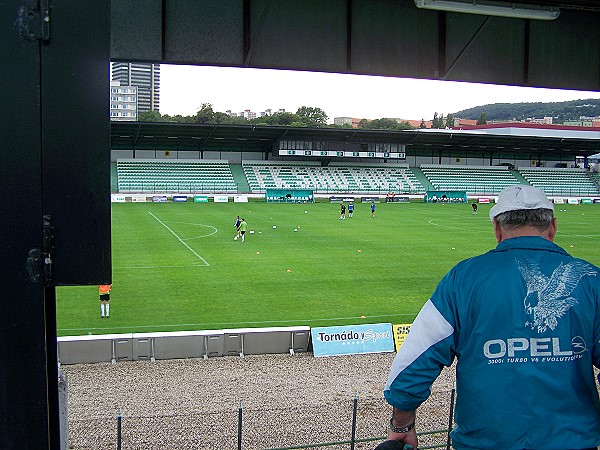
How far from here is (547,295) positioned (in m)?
2.49

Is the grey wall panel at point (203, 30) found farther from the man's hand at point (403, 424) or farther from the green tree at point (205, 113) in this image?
the green tree at point (205, 113)

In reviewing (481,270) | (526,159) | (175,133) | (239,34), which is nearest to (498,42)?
(239,34)

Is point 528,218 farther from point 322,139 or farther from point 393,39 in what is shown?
point 322,139

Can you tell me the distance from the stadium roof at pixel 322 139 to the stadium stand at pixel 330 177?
326cm

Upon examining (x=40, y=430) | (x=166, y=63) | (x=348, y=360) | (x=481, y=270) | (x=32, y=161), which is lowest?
(x=348, y=360)

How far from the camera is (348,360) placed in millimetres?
14547

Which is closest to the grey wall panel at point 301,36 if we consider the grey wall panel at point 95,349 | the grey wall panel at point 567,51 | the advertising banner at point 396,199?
the grey wall panel at point 567,51

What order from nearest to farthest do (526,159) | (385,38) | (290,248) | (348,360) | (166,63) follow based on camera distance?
(166,63) → (385,38) → (348,360) → (290,248) → (526,159)

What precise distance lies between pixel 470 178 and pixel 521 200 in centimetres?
Answer: 7559

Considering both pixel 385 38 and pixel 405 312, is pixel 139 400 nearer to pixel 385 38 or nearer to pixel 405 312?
pixel 385 38

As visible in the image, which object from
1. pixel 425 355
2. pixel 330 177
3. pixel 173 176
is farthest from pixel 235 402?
pixel 330 177

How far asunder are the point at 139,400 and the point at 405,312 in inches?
364

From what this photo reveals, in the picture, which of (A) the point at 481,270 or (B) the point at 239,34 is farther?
(B) the point at 239,34

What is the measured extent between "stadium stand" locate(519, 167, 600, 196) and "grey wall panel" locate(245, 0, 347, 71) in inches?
2682
